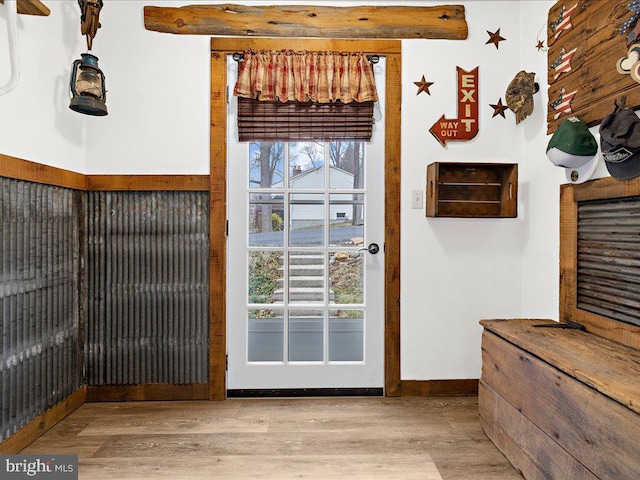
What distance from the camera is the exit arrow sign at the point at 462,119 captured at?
8.67 ft

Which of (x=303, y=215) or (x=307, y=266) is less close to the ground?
(x=303, y=215)

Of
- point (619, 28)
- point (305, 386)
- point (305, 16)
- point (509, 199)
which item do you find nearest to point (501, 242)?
point (509, 199)

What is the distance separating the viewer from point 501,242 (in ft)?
8.76

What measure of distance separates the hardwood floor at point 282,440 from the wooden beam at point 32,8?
6.86 ft

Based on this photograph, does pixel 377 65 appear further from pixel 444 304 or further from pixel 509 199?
pixel 444 304

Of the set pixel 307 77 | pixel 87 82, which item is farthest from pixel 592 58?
pixel 87 82

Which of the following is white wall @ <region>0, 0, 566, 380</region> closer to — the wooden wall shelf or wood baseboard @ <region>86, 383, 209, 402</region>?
the wooden wall shelf

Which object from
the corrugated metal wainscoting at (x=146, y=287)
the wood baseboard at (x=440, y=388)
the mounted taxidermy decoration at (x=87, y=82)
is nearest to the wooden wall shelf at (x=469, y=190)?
the wood baseboard at (x=440, y=388)

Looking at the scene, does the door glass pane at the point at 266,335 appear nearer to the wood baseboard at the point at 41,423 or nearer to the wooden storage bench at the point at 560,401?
the wood baseboard at the point at 41,423

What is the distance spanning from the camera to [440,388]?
8.71 feet

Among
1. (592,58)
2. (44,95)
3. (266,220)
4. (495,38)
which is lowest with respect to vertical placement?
(266,220)

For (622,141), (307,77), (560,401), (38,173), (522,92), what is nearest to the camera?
(560,401)

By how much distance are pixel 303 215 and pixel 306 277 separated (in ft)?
1.33

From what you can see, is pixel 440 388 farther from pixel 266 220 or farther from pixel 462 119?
pixel 462 119
